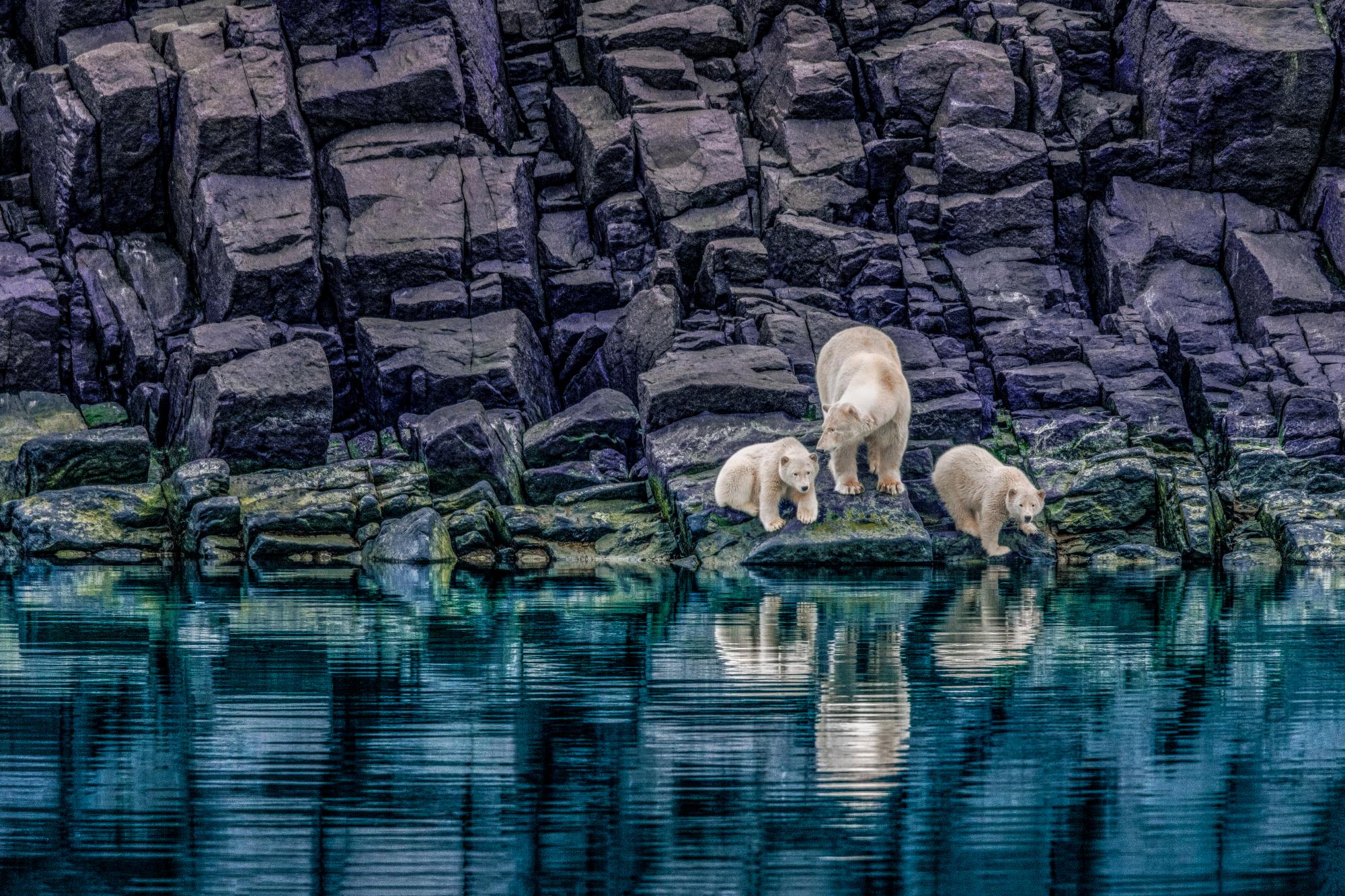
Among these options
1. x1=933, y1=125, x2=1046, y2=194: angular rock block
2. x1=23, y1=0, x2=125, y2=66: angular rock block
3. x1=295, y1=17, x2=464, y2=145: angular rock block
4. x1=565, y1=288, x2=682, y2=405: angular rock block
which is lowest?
x1=565, y1=288, x2=682, y2=405: angular rock block

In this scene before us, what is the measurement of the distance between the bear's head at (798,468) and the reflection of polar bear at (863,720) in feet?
24.7

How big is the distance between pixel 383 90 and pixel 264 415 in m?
8.11

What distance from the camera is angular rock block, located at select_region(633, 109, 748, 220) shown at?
31625mm

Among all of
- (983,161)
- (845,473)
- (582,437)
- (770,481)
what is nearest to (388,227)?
(582,437)

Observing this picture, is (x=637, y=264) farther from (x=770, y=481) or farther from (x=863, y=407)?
(x=863, y=407)

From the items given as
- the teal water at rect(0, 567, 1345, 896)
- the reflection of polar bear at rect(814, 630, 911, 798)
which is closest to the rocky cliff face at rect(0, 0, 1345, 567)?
the teal water at rect(0, 567, 1345, 896)

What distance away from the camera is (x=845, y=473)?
885 inches

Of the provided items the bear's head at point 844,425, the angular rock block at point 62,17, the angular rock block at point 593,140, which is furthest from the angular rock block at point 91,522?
the angular rock block at point 62,17

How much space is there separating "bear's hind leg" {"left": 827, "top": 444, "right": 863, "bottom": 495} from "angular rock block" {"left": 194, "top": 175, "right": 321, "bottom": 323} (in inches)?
431

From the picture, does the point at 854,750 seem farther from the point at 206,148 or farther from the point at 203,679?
the point at 206,148

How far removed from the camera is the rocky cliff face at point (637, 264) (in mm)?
24656

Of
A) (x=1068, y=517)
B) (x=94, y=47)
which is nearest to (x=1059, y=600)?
(x=1068, y=517)

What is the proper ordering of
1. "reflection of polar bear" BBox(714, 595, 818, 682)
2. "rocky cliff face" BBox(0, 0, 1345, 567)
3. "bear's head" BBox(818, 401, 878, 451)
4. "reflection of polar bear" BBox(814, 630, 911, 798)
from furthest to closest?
"rocky cliff face" BBox(0, 0, 1345, 567) → "bear's head" BBox(818, 401, 878, 451) → "reflection of polar bear" BBox(714, 595, 818, 682) → "reflection of polar bear" BBox(814, 630, 911, 798)

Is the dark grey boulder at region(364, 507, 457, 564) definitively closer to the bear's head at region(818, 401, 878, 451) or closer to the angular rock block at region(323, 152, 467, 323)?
the bear's head at region(818, 401, 878, 451)
